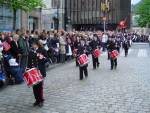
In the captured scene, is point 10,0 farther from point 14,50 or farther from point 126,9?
point 126,9

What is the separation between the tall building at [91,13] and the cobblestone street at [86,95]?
227 feet

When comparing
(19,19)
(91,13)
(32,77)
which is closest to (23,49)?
(32,77)

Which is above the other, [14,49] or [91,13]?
[91,13]

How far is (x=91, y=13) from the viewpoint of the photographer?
86250 millimetres

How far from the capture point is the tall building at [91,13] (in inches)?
3374

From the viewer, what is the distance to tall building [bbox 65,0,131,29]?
3374 inches

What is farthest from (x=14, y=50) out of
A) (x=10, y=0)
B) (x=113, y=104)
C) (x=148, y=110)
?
(x=10, y=0)

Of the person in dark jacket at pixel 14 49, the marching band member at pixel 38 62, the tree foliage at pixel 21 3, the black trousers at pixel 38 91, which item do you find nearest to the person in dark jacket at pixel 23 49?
the person in dark jacket at pixel 14 49

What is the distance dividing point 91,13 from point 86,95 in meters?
74.7

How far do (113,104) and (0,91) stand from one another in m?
3.89

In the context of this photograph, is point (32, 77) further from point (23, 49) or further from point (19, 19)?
point (19, 19)

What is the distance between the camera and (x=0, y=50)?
1394 cm

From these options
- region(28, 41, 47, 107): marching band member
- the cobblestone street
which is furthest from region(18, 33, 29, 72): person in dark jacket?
region(28, 41, 47, 107): marching band member

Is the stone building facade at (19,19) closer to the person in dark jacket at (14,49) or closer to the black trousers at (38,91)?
the person in dark jacket at (14,49)
